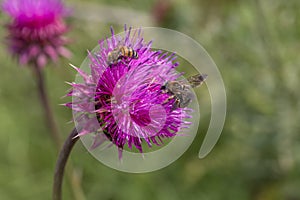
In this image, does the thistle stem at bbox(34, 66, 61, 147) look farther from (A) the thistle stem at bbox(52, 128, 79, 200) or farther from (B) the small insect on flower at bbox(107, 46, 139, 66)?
(B) the small insect on flower at bbox(107, 46, 139, 66)

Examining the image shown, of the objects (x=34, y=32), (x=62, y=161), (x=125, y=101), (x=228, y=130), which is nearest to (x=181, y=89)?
(x=125, y=101)

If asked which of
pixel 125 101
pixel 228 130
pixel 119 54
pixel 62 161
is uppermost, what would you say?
pixel 228 130

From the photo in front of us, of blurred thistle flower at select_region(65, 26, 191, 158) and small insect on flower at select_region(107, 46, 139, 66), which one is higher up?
small insect on flower at select_region(107, 46, 139, 66)

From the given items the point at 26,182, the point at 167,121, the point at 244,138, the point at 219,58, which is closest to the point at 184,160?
the point at 244,138

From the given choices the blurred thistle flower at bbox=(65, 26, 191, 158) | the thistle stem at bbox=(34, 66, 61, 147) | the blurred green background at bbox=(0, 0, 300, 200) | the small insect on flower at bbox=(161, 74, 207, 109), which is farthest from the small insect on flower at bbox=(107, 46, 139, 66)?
the blurred green background at bbox=(0, 0, 300, 200)

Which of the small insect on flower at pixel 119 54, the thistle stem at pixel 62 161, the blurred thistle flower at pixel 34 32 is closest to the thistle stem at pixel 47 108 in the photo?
the blurred thistle flower at pixel 34 32

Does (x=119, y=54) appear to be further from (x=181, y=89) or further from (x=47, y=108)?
(x=47, y=108)
